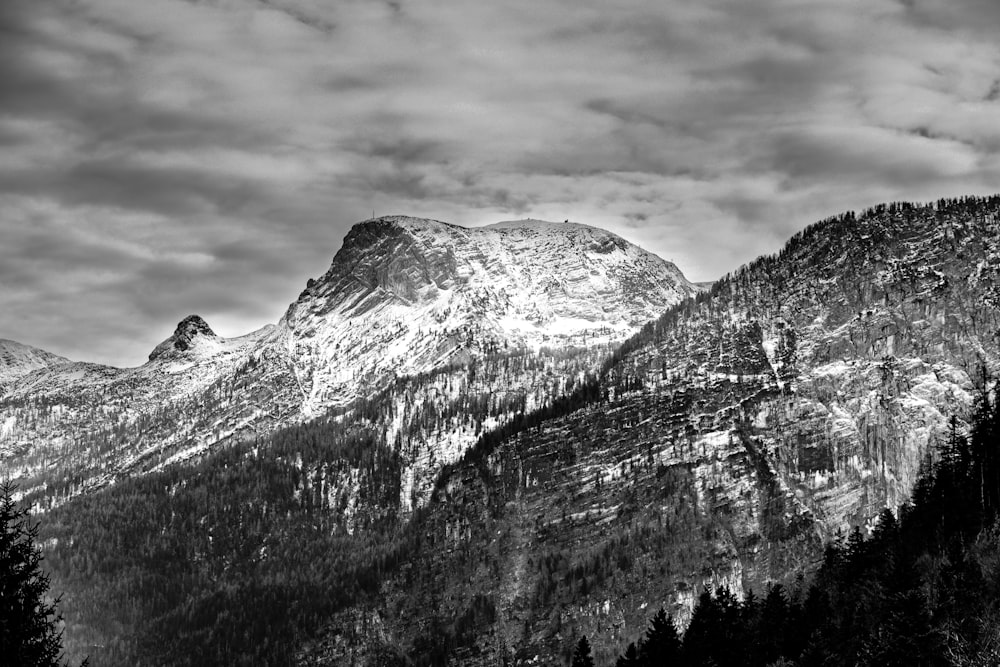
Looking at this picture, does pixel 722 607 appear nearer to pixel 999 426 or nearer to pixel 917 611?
pixel 999 426

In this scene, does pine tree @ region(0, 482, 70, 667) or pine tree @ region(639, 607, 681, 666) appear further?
pine tree @ region(639, 607, 681, 666)

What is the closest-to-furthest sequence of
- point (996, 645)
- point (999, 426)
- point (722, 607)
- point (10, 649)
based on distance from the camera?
point (10, 649) < point (996, 645) < point (722, 607) < point (999, 426)

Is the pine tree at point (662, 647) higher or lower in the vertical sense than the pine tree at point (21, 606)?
higher

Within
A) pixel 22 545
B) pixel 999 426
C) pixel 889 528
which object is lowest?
pixel 22 545

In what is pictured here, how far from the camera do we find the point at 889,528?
15838 cm

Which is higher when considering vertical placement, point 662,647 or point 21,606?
point 662,647

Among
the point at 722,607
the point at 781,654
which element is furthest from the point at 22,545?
the point at 722,607

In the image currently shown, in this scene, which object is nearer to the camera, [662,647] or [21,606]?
[21,606]

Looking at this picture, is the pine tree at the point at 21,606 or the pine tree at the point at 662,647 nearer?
the pine tree at the point at 21,606

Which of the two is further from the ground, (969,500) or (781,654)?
(969,500)

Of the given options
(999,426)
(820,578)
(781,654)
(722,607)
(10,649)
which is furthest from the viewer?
(820,578)

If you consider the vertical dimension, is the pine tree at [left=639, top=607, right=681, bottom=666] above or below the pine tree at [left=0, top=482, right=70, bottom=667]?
above

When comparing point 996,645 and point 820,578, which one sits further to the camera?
point 820,578

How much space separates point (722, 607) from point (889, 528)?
85.4 feet
